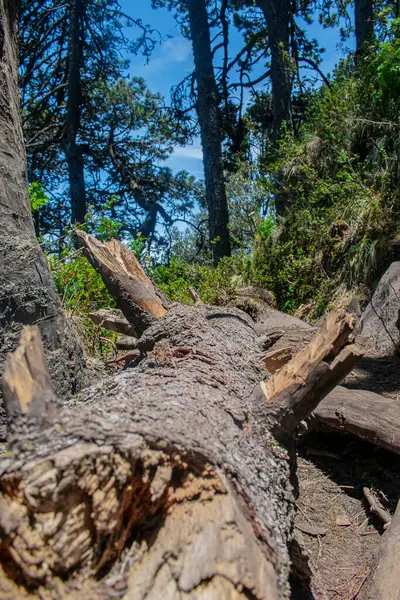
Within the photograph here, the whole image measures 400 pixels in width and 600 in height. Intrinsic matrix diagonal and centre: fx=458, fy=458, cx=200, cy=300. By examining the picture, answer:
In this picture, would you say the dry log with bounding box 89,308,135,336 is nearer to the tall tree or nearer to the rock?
the rock

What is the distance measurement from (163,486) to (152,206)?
40.2 feet

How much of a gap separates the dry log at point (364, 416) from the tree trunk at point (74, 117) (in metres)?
9.33

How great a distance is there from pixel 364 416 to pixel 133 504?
2.29 m

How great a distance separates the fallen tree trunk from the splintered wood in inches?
11.3

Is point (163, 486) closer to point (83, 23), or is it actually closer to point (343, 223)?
point (343, 223)

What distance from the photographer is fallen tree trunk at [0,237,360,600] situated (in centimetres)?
109

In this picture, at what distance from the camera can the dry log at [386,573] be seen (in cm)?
200

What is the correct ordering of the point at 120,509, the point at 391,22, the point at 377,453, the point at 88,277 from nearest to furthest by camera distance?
the point at 120,509, the point at 377,453, the point at 88,277, the point at 391,22

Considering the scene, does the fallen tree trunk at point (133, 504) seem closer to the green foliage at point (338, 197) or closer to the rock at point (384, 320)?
the rock at point (384, 320)

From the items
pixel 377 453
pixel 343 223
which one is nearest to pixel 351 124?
pixel 343 223

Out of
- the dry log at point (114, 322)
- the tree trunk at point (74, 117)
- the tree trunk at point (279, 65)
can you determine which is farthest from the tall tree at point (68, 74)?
the dry log at point (114, 322)

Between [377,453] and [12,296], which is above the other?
[12,296]

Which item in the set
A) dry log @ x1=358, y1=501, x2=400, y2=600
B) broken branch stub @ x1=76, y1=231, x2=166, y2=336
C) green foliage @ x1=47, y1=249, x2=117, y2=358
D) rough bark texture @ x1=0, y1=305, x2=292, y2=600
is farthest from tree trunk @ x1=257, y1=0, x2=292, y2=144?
rough bark texture @ x1=0, y1=305, x2=292, y2=600

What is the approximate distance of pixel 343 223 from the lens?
7508 millimetres
